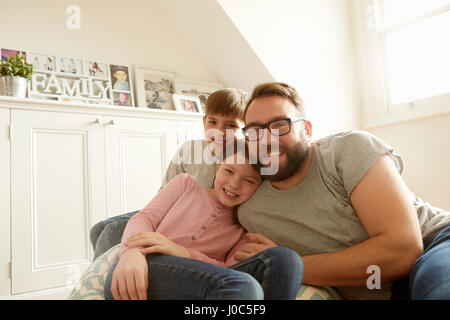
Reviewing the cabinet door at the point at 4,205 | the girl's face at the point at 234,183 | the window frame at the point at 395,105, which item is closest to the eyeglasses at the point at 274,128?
the girl's face at the point at 234,183

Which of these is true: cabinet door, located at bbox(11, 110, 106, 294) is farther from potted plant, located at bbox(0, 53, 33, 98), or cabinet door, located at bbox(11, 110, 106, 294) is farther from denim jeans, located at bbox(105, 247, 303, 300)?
denim jeans, located at bbox(105, 247, 303, 300)

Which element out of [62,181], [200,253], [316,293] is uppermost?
[62,181]

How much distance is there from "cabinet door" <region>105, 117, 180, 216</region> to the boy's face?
39.8 inches

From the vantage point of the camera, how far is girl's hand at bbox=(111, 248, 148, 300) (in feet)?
2.50

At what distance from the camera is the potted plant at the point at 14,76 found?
1.97 metres

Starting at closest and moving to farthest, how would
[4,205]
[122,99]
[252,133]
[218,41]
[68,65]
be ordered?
[252,133] < [4,205] < [68,65] < [122,99] < [218,41]

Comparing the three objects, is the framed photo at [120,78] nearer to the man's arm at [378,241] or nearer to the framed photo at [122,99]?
the framed photo at [122,99]

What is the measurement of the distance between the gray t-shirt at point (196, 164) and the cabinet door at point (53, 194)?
29.7 inches

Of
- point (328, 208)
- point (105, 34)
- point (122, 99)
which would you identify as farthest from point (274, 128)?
point (105, 34)

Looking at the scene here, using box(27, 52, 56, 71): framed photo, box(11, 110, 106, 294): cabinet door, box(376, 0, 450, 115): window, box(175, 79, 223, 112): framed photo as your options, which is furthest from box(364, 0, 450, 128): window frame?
box(27, 52, 56, 71): framed photo

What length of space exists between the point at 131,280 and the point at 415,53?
2.51 meters

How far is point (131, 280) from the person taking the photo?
2.50 ft

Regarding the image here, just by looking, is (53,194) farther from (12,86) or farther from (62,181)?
(12,86)
